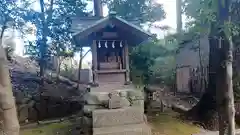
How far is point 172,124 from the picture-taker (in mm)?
7855

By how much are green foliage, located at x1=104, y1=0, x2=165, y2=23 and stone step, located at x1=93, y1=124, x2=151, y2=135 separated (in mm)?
5486

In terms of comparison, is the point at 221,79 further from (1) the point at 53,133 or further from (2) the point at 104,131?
(1) the point at 53,133

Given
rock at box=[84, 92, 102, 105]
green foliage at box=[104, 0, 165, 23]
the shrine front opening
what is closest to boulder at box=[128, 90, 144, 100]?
the shrine front opening

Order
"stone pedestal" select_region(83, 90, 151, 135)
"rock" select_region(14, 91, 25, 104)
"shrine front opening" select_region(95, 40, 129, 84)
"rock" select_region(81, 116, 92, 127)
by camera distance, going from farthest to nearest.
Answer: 1. "rock" select_region(14, 91, 25, 104)
2. "shrine front opening" select_region(95, 40, 129, 84)
3. "rock" select_region(81, 116, 92, 127)
4. "stone pedestal" select_region(83, 90, 151, 135)

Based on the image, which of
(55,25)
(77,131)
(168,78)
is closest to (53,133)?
(77,131)

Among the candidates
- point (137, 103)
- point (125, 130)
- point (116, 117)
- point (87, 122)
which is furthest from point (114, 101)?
point (87, 122)

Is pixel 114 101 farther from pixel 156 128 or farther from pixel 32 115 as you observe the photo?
pixel 32 115

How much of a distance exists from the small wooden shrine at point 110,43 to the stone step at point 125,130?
1.58 m

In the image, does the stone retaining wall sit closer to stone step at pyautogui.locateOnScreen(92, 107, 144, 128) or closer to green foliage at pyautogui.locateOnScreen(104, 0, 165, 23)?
stone step at pyautogui.locateOnScreen(92, 107, 144, 128)

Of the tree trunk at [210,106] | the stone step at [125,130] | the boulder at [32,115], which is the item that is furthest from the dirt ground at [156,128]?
the boulder at [32,115]

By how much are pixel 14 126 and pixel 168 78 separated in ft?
48.6

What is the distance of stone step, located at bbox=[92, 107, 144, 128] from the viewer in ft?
21.3

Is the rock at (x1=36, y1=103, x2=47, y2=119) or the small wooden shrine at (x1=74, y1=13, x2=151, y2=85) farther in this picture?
the rock at (x1=36, y1=103, x2=47, y2=119)

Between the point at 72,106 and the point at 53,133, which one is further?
the point at 72,106
